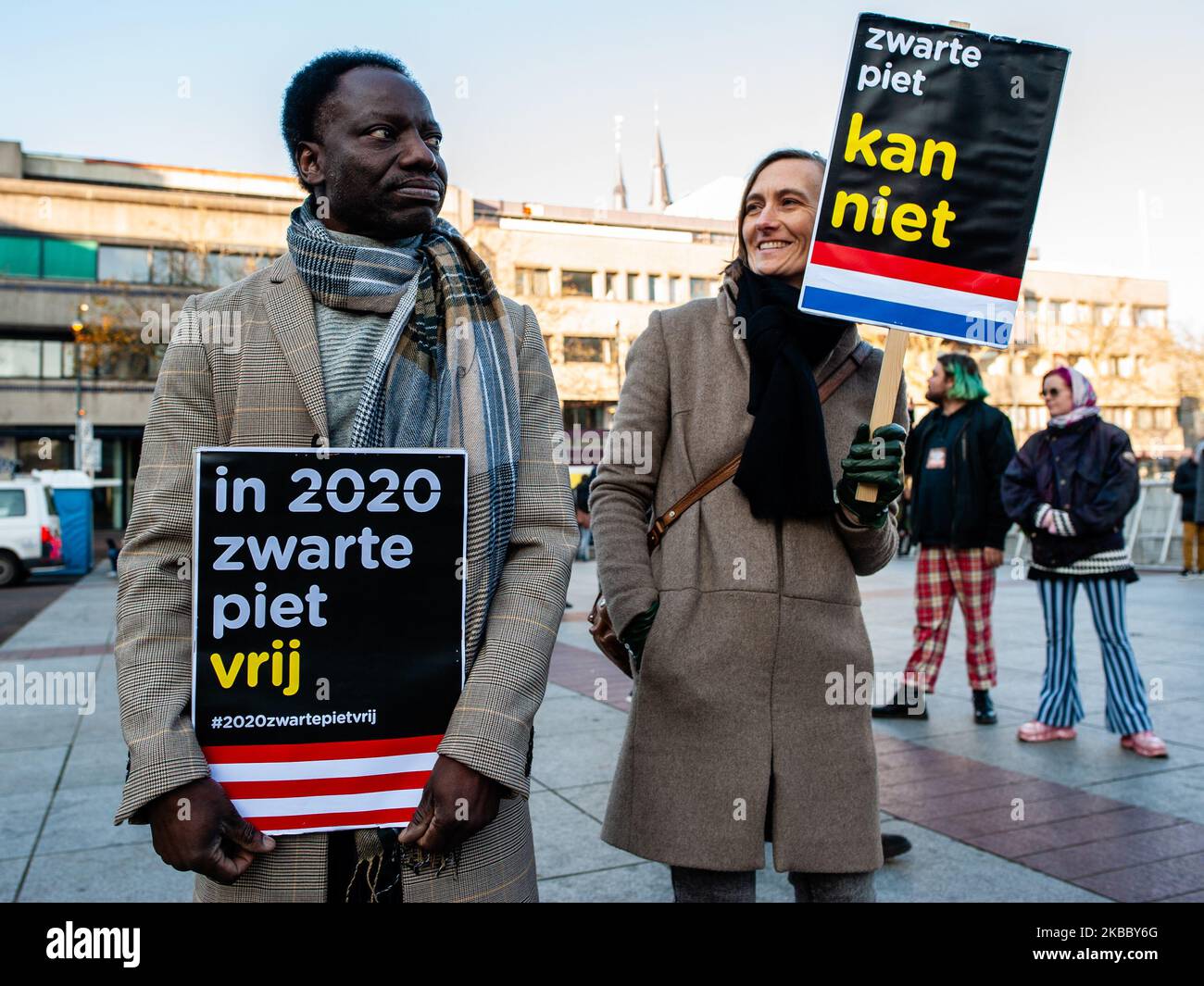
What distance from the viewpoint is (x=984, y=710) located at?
5.82 meters

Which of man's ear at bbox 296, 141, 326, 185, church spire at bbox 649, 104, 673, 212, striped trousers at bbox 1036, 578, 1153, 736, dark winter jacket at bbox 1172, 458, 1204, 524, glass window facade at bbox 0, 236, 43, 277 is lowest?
striped trousers at bbox 1036, 578, 1153, 736

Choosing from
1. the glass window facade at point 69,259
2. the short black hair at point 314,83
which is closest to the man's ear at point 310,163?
the short black hair at point 314,83

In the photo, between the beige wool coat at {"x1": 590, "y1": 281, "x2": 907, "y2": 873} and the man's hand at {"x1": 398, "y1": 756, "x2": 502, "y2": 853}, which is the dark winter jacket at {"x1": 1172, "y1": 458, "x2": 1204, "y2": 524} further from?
the man's hand at {"x1": 398, "y1": 756, "x2": 502, "y2": 853}

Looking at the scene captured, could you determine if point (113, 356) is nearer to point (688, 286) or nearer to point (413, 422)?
point (688, 286)

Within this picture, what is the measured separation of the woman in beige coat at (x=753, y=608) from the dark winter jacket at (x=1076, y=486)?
11.8ft

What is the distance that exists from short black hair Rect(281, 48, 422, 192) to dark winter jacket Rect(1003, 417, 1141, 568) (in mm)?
4704

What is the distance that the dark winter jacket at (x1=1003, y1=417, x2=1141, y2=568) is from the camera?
216 inches

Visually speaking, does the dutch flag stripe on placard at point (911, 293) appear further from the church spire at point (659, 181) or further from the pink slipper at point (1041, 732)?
the church spire at point (659, 181)

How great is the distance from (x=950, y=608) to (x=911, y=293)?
4122mm

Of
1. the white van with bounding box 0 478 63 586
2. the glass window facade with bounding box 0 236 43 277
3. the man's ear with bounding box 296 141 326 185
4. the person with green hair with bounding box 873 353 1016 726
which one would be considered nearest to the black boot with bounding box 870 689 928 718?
the person with green hair with bounding box 873 353 1016 726
